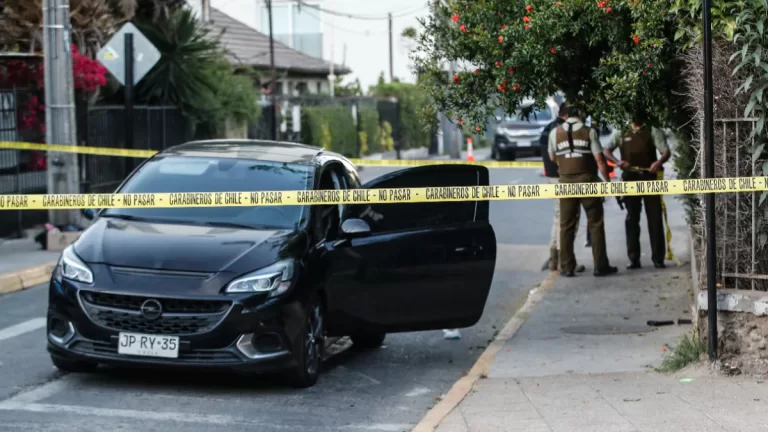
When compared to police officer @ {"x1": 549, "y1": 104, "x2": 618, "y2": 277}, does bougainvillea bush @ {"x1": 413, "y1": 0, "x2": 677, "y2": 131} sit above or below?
above

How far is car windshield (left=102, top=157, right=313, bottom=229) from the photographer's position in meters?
8.66

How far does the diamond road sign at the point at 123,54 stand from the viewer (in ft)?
57.1

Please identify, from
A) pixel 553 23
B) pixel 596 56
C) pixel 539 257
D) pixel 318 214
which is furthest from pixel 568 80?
pixel 539 257

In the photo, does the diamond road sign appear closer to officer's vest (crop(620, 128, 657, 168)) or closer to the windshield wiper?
officer's vest (crop(620, 128, 657, 168))

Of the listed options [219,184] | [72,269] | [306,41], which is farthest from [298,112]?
[72,269]

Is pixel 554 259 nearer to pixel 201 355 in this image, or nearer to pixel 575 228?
pixel 575 228

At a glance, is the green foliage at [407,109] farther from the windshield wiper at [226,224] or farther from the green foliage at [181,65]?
the windshield wiper at [226,224]

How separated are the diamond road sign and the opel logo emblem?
10.3 metres

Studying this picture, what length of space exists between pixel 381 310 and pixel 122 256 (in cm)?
195

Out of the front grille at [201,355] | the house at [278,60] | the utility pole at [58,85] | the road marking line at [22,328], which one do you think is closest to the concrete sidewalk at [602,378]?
the front grille at [201,355]

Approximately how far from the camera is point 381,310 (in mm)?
8797

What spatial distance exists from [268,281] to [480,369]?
1863 mm

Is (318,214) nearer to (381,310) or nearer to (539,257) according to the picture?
(381,310)

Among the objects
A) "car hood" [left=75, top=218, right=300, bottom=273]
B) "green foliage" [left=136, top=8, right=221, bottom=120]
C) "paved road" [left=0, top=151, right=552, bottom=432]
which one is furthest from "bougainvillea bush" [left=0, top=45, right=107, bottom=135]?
"car hood" [left=75, top=218, right=300, bottom=273]
